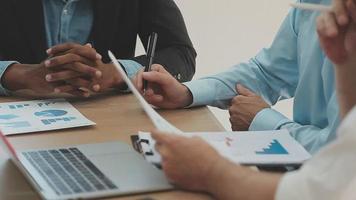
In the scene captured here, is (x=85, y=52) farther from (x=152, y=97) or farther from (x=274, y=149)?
(x=274, y=149)

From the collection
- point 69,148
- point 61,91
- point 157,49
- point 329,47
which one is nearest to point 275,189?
point 329,47

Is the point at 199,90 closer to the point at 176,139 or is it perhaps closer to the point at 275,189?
the point at 176,139

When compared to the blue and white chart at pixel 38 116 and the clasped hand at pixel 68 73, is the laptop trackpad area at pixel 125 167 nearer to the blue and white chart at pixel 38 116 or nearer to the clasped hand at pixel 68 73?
the blue and white chart at pixel 38 116

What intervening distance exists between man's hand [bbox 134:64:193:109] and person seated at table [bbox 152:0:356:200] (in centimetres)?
44

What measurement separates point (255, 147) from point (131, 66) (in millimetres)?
666

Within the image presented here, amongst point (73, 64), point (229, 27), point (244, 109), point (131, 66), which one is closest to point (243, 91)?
point (244, 109)

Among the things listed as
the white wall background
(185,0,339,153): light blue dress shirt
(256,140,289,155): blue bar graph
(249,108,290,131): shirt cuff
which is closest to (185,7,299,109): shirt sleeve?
(185,0,339,153): light blue dress shirt

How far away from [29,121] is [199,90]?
0.45 m

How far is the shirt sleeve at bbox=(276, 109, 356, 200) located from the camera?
0.78m

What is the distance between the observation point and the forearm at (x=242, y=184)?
88 centimetres

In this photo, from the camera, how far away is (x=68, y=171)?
1030mm

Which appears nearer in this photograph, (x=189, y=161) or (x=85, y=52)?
(x=189, y=161)

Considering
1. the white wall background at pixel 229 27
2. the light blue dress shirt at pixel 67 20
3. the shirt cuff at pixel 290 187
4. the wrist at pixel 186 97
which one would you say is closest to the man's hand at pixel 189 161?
the shirt cuff at pixel 290 187

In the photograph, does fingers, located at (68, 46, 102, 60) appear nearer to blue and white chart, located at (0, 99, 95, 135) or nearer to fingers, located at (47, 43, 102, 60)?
fingers, located at (47, 43, 102, 60)
